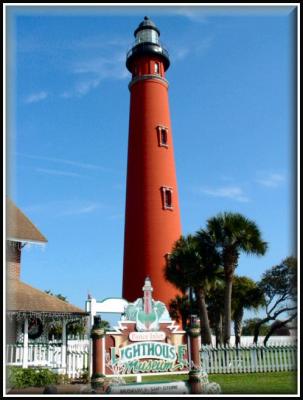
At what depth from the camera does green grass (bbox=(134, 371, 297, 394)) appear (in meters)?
13.4

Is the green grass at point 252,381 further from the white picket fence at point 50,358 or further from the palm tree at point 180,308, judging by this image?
the palm tree at point 180,308

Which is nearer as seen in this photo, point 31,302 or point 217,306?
point 31,302

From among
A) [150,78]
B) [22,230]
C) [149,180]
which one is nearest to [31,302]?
[22,230]

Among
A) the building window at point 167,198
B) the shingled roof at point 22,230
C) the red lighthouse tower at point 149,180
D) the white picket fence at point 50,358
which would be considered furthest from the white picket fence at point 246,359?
the building window at point 167,198

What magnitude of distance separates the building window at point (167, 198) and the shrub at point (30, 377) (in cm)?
1462

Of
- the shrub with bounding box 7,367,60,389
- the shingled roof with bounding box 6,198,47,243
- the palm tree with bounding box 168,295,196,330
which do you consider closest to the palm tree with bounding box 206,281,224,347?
the palm tree with bounding box 168,295,196,330

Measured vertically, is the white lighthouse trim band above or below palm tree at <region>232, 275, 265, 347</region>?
above

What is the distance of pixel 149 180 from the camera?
29594 mm

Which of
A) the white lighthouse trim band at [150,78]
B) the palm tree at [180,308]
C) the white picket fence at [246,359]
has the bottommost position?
the white picket fence at [246,359]

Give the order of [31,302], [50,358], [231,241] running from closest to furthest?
[31,302], [50,358], [231,241]

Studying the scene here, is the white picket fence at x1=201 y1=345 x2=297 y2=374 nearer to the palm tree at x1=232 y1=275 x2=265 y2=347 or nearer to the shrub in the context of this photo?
the shrub

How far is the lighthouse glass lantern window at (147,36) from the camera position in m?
33.9

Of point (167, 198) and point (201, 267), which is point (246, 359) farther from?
point (167, 198)

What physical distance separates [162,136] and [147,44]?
23.4 feet
